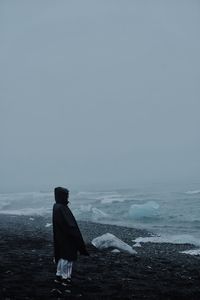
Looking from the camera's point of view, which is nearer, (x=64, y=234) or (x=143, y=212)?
(x=64, y=234)

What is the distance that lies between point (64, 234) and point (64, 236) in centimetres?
4

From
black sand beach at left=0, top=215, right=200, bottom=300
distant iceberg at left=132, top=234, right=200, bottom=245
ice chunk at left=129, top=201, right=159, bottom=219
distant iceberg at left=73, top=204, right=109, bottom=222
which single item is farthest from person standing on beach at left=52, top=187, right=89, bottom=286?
ice chunk at left=129, top=201, right=159, bottom=219

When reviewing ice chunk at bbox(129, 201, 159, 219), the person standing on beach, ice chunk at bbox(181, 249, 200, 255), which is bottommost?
ice chunk at bbox(181, 249, 200, 255)

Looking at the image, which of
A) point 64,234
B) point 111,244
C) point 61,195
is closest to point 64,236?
point 64,234

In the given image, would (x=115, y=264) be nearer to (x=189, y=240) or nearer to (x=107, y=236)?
(x=107, y=236)

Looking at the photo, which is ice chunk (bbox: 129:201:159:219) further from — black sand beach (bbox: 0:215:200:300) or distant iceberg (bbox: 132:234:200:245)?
black sand beach (bbox: 0:215:200:300)

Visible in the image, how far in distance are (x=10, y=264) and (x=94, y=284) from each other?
2577 mm

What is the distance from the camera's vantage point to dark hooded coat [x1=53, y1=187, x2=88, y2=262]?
810 cm

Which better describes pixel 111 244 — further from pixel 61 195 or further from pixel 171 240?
pixel 171 240

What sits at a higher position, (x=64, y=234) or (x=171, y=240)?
(x=64, y=234)

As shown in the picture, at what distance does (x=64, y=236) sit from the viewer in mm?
8164

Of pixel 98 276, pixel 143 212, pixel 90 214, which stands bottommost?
pixel 90 214

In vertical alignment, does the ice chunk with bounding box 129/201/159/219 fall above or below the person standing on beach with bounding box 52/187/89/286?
below

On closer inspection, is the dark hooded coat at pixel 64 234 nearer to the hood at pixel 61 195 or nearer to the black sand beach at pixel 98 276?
the hood at pixel 61 195
